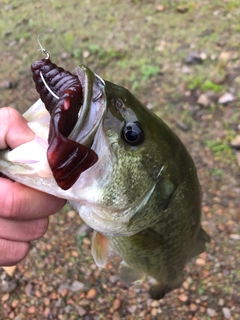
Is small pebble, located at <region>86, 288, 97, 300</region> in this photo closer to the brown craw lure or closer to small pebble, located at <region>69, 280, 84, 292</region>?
small pebble, located at <region>69, 280, 84, 292</region>

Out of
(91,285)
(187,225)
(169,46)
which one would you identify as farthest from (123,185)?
(169,46)

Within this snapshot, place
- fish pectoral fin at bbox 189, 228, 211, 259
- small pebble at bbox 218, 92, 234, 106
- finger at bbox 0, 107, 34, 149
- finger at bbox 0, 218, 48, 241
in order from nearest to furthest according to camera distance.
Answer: finger at bbox 0, 107, 34, 149 < finger at bbox 0, 218, 48, 241 < fish pectoral fin at bbox 189, 228, 211, 259 < small pebble at bbox 218, 92, 234, 106

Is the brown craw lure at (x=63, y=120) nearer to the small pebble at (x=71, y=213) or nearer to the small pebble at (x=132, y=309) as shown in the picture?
the small pebble at (x=132, y=309)

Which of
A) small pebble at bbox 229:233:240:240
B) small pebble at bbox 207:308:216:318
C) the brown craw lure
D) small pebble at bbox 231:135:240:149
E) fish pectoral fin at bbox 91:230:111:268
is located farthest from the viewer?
small pebble at bbox 231:135:240:149

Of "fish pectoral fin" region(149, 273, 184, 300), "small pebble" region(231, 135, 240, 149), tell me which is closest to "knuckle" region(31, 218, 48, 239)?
"fish pectoral fin" region(149, 273, 184, 300)

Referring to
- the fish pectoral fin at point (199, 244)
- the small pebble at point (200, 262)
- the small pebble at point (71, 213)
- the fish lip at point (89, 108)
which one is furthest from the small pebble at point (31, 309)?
the fish lip at point (89, 108)

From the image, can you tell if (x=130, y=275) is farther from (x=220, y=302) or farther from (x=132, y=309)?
(x=220, y=302)

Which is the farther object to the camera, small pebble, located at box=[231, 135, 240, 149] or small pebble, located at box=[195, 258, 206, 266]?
small pebble, located at box=[231, 135, 240, 149]
